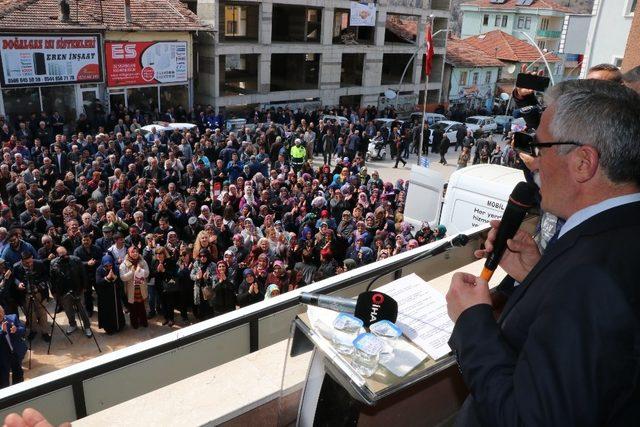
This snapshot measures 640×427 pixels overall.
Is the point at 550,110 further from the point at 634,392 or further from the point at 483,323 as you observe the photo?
the point at 634,392

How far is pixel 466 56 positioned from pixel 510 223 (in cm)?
3925

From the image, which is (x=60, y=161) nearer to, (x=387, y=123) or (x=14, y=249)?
(x=14, y=249)

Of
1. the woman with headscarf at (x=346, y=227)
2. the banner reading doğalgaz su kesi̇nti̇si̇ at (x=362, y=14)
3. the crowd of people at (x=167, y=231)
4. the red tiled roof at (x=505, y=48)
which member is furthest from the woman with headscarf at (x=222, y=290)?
the red tiled roof at (x=505, y=48)

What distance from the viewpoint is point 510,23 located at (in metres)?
50.8

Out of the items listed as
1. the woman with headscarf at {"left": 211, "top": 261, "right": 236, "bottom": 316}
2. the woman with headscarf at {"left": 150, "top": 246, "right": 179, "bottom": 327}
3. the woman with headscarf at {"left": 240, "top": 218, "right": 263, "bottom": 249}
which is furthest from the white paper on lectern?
the woman with headscarf at {"left": 240, "top": 218, "right": 263, "bottom": 249}

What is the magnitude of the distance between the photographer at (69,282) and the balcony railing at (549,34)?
52143 mm

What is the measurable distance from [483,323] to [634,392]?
40cm

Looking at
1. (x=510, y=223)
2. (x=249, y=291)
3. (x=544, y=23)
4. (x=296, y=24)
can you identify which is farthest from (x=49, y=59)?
(x=544, y=23)

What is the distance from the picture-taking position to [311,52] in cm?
2866

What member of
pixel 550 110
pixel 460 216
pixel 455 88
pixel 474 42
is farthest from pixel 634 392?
pixel 474 42

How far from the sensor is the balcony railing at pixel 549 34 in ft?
165

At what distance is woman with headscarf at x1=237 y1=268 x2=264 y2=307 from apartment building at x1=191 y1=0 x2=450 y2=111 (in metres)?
19.1

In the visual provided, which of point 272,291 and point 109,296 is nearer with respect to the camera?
point 272,291

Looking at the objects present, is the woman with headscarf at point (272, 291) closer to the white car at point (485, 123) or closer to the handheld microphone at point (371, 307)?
the handheld microphone at point (371, 307)
